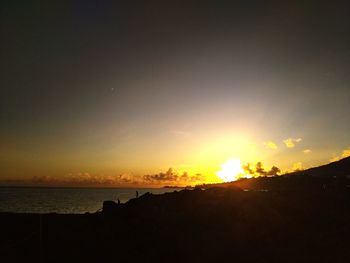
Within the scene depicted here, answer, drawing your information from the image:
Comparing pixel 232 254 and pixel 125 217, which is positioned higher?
pixel 125 217

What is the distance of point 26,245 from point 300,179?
54308mm

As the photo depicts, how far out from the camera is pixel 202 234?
25594 mm

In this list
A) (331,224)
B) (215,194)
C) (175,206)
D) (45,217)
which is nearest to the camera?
(331,224)

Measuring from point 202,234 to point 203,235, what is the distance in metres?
0.20

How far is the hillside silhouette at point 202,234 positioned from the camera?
21.7m

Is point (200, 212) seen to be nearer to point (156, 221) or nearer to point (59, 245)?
point (156, 221)

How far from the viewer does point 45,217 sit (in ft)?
144

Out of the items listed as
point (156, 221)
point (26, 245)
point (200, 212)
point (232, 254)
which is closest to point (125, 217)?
point (156, 221)

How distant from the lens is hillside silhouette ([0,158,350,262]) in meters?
21.7

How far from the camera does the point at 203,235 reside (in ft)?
83.4

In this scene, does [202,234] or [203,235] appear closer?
[203,235]

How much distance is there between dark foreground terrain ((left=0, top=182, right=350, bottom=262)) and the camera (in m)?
21.6

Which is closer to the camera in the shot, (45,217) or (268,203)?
(268,203)

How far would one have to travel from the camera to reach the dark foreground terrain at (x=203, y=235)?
852 inches
